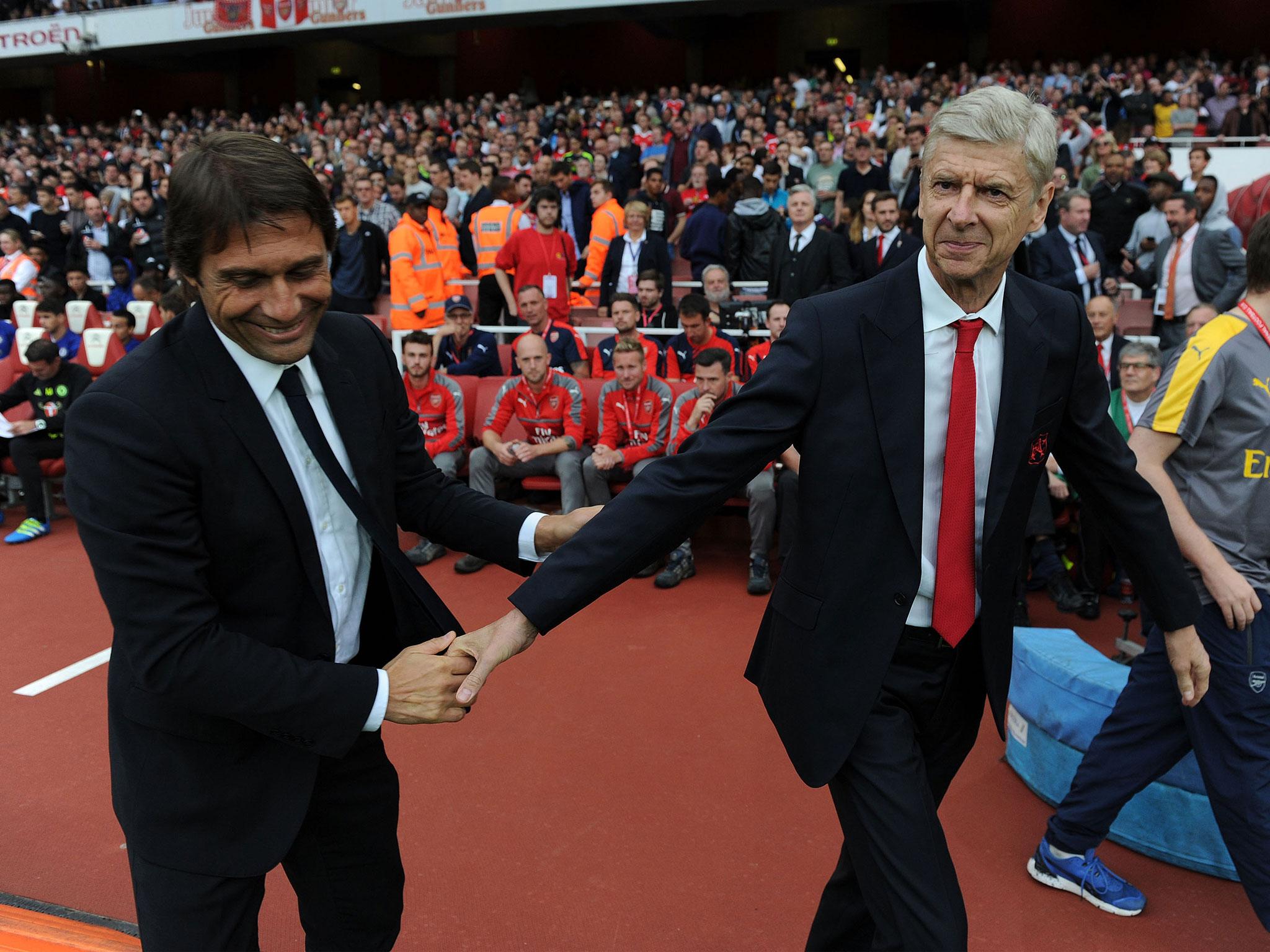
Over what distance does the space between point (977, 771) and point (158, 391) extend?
3043mm

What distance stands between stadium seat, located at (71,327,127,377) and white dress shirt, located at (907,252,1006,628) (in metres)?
8.21

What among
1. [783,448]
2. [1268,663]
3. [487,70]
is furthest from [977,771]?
[487,70]

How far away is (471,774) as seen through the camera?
3.62 meters

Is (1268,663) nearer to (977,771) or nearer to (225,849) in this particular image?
(977,771)

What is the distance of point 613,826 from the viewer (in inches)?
129

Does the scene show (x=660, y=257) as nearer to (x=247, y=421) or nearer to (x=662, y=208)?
(x=662, y=208)

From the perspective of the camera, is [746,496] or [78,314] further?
[78,314]

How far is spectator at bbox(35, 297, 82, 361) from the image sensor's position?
8.17 metres

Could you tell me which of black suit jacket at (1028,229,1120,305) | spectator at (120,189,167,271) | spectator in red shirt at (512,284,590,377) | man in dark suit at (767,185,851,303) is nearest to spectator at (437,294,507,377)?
spectator in red shirt at (512,284,590,377)

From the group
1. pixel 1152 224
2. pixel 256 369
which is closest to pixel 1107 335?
pixel 1152 224

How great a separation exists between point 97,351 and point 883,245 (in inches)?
251

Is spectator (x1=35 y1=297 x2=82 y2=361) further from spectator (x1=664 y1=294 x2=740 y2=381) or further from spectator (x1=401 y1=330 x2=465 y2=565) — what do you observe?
spectator (x1=664 y1=294 x2=740 y2=381)

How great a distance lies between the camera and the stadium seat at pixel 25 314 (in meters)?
9.55

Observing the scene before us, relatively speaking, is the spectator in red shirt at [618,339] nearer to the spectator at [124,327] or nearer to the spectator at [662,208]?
the spectator at [662,208]
